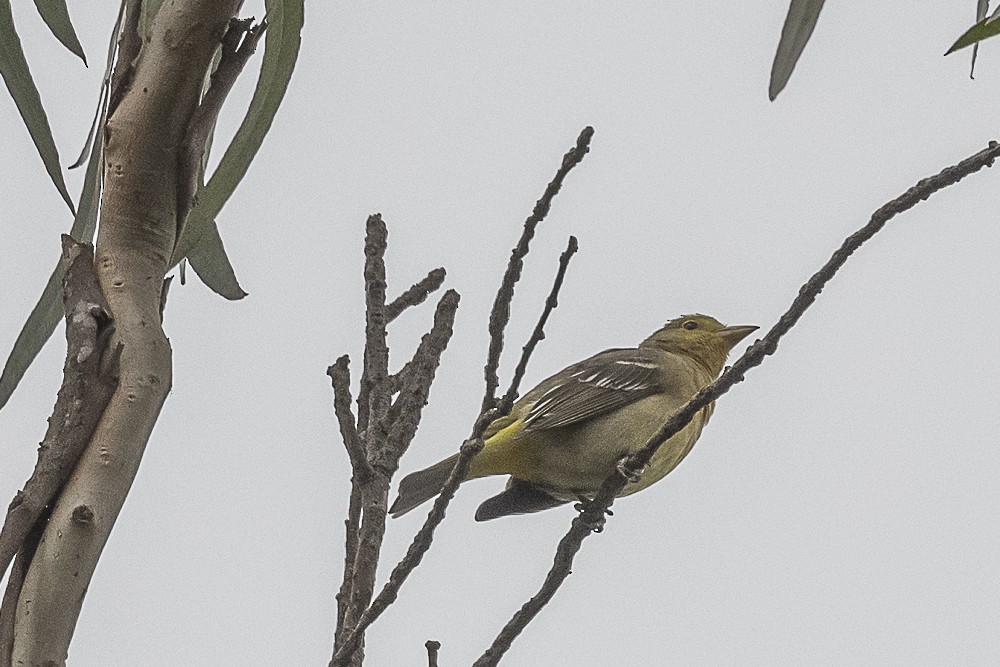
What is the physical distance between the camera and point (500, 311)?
1.82m

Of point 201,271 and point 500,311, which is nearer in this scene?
point 500,311

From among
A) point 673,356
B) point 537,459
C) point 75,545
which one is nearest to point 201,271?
point 75,545

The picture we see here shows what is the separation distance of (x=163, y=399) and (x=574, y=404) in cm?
245

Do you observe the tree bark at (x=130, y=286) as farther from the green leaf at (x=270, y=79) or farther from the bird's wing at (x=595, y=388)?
the bird's wing at (x=595, y=388)

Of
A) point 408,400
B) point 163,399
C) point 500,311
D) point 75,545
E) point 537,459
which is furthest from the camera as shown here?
point 537,459

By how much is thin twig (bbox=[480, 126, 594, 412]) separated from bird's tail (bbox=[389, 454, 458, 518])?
186cm

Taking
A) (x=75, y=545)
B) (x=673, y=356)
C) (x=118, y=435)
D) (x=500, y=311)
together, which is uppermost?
(x=673, y=356)

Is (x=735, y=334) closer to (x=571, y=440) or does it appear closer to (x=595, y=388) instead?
(x=595, y=388)

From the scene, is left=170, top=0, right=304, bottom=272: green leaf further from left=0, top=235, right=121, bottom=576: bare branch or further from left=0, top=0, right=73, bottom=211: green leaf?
left=0, top=0, right=73, bottom=211: green leaf

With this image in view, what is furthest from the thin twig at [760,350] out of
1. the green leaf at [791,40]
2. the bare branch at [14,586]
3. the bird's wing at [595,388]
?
the bird's wing at [595,388]

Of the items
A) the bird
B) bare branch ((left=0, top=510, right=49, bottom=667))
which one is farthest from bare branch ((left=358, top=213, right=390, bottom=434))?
the bird

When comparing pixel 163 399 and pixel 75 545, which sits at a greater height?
pixel 163 399

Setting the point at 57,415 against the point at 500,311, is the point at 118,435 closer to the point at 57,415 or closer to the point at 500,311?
the point at 57,415

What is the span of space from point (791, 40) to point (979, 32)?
0.63 metres
